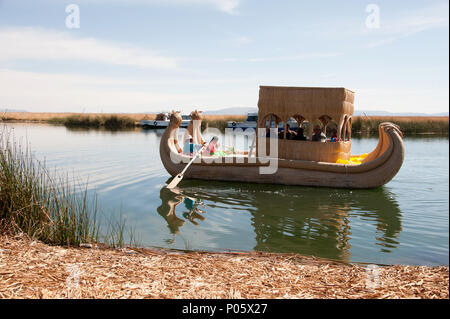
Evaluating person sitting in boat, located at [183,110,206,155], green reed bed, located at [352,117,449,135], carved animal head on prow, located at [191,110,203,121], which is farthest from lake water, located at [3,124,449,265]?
green reed bed, located at [352,117,449,135]

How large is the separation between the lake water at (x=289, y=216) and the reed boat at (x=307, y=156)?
0.39 meters

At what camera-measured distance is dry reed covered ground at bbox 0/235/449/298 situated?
3.66m

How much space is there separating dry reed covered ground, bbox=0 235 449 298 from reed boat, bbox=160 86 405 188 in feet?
23.0

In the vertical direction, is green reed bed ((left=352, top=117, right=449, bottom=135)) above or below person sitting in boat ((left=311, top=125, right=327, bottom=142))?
above

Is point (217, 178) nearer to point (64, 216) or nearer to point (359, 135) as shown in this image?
point (64, 216)

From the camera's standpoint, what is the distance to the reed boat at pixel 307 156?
11500 mm

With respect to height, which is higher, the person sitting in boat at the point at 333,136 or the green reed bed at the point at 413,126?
the green reed bed at the point at 413,126

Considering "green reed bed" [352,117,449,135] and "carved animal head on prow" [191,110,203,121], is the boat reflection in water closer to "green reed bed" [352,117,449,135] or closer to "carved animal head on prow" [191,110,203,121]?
"carved animal head on prow" [191,110,203,121]

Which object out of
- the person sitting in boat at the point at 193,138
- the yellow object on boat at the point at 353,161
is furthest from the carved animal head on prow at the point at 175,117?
the yellow object on boat at the point at 353,161

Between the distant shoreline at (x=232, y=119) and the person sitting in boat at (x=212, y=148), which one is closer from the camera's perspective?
the person sitting in boat at (x=212, y=148)

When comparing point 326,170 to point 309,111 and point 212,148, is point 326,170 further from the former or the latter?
point 212,148

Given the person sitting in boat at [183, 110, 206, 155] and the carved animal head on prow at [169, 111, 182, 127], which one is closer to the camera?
the carved animal head on prow at [169, 111, 182, 127]

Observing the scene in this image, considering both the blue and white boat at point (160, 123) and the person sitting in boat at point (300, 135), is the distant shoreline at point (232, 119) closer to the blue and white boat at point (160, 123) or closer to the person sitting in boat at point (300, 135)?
the blue and white boat at point (160, 123)
